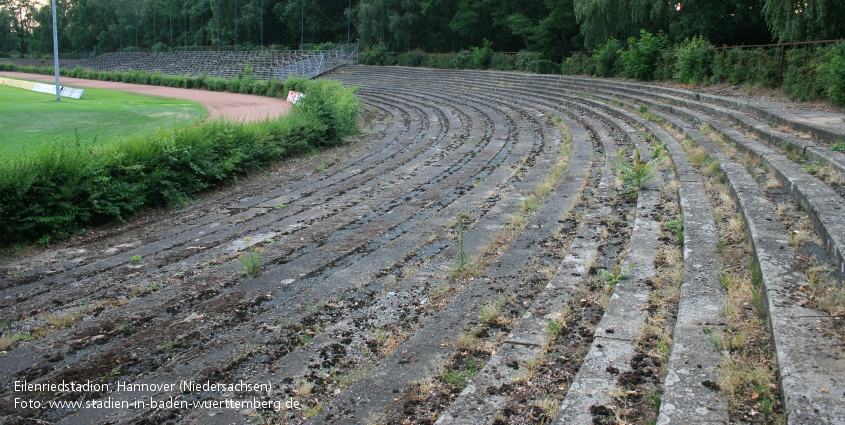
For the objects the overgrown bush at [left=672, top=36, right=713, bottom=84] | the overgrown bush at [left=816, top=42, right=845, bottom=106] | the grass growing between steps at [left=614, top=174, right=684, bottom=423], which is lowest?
the grass growing between steps at [left=614, top=174, right=684, bottom=423]

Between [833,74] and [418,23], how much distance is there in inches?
1772

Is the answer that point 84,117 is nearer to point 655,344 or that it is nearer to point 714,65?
point 714,65

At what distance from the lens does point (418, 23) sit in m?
53.4

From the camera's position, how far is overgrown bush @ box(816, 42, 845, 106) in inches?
446

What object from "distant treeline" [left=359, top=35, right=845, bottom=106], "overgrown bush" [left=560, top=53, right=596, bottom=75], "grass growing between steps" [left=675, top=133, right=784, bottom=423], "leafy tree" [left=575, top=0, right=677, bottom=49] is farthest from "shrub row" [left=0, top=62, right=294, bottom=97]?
"grass growing between steps" [left=675, top=133, right=784, bottom=423]

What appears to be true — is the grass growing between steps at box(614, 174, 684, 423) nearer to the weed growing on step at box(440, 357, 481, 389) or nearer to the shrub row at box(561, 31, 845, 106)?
the weed growing on step at box(440, 357, 481, 389)

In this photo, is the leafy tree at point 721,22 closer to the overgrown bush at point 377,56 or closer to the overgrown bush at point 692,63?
the overgrown bush at point 692,63

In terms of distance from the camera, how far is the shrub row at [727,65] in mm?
12391

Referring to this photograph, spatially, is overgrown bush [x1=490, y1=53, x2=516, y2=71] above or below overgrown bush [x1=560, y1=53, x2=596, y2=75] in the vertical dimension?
above

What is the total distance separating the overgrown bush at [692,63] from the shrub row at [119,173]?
512 inches

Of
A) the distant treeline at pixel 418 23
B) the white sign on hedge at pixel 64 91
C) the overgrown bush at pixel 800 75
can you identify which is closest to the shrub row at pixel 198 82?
the white sign on hedge at pixel 64 91

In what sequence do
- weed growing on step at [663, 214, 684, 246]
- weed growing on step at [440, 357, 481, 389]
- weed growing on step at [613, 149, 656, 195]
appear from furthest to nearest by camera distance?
1. weed growing on step at [613, 149, 656, 195]
2. weed growing on step at [663, 214, 684, 246]
3. weed growing on step at [440, 357, 481, 389]

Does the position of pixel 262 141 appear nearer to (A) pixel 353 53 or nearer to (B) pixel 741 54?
(B) pixel 741 54

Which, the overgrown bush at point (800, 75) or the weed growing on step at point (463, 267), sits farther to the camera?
the overgrown bush at point (800, 75)
